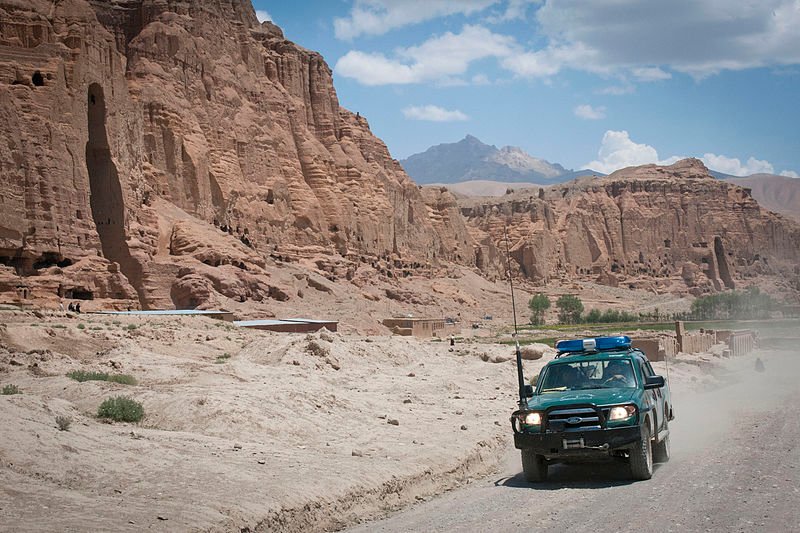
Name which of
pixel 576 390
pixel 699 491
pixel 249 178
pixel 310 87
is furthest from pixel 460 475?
pixel 310 87

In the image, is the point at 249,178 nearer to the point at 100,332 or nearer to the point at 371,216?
the point at 371,216

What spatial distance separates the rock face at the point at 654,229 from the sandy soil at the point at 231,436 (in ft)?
384

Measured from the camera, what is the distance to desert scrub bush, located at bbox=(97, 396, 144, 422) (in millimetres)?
14078

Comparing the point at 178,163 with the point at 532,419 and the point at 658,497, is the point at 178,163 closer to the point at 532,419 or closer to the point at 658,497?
the point at 532,419

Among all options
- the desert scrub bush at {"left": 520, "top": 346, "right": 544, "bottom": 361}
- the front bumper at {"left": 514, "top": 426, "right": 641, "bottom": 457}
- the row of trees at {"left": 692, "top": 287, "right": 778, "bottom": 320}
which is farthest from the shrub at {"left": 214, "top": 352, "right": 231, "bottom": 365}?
the row of trees at {"left": 692, "top": 287, "right": 778, "bottom": 320}

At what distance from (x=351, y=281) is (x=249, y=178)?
12.1 meters

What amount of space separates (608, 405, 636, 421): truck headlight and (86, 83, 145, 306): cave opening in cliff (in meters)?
39.2

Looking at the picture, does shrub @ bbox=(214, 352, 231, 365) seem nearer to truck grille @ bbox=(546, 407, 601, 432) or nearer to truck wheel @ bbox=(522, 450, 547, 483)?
truck wheel @ bbox=(522, 450, 547, 483)

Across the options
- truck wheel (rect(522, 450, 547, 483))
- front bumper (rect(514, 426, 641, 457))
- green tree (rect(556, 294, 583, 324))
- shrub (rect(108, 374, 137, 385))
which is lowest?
truck wheel (rect(522, 450, 547, 483))

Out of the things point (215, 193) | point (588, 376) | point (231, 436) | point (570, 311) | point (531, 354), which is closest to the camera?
point (588, 376)

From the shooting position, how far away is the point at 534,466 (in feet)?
38.2

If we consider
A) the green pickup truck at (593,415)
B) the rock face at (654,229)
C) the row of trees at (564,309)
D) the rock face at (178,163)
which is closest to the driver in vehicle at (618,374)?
the green pickup truck at (593,415)

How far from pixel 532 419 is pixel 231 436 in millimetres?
5028

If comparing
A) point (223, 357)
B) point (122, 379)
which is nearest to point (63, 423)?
point (122, 379)
